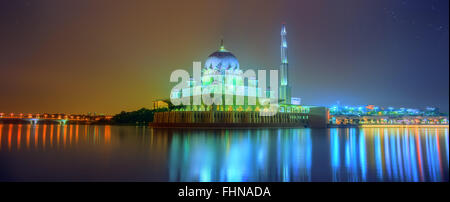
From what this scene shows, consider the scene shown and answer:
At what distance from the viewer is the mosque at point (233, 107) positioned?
49906 millimetres

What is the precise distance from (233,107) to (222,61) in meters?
11.0

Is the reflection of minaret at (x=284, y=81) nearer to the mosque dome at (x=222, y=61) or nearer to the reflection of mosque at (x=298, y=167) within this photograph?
the mosque dome at (x=222, y=61)

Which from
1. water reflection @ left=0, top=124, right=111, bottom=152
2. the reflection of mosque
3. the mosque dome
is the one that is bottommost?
the reflection of mosque

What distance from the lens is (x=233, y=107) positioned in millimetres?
52844

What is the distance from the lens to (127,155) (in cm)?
1714

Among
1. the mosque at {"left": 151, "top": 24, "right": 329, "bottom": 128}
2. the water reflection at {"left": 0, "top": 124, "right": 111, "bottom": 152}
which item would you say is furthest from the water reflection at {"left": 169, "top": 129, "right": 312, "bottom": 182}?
the mosque at {"left": 151, "top": 24, "right": 329, "bottom": 128}

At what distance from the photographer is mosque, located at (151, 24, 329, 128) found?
164 ft

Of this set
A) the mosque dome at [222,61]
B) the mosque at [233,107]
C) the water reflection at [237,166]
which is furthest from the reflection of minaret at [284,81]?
the water reflection at [237,166]

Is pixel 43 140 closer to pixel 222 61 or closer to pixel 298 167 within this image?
pixel 298 167

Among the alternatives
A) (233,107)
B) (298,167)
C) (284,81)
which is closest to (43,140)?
(298,167)

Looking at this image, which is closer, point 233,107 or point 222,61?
point 233,107

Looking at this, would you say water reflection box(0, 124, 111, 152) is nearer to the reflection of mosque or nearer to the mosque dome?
the reflection of mosque
